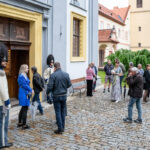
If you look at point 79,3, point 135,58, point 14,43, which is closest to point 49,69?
point 14,43

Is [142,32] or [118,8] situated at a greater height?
[118,8]

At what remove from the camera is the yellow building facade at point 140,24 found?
45.3 metres

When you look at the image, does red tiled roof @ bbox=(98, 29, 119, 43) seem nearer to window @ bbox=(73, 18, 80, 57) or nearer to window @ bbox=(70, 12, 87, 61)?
window @ bbox=(70, 12, 87, 61)

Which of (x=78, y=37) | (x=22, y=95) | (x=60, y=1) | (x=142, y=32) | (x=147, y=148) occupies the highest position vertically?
(x=142, y=32)

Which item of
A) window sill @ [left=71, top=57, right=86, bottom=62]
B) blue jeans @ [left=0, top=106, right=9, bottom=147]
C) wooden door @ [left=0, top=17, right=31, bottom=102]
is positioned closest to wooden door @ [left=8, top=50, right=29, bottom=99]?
wooden door @ [left=0, top=17, right=31, bottom=102]

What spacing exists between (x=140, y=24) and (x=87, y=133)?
43.4m

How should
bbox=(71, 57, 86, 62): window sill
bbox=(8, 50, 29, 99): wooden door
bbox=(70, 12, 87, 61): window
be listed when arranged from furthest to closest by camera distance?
bbox=(70, 12, 87, 61): window, bbox=(71, 57, 86, 62): window sill, bbox=(8, 50, 29, 99): wooden door

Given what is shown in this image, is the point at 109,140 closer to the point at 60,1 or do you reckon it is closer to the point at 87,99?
the point at 87,99

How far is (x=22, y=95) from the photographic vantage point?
630 centimetres

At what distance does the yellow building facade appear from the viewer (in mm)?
45312

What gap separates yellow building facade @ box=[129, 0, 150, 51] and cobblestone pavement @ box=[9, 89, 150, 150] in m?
39.6

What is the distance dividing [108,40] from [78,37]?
15004 millimetres

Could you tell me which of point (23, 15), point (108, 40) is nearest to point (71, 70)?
point (23, 15)

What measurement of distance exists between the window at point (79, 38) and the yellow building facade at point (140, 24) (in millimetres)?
34719
